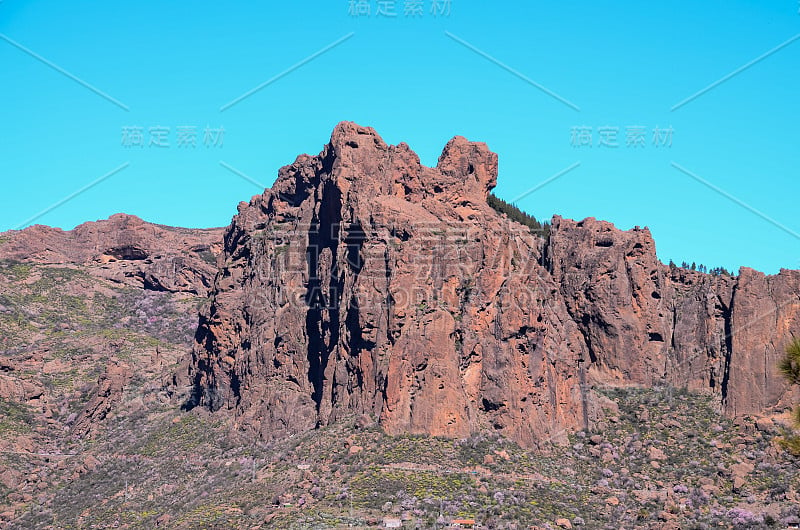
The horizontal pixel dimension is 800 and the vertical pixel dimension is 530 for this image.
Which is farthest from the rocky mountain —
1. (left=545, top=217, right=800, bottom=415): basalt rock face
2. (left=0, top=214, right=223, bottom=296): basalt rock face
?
(left=0, top=214, right=223, bottom=296): basalt rock face

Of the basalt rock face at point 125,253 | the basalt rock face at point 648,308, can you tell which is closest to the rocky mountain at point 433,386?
the basalt rock face at point 648,308

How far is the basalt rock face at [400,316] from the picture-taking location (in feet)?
298

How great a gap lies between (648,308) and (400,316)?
1071 inches

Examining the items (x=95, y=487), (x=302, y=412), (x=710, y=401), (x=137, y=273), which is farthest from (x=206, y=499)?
(x=137, y=273)

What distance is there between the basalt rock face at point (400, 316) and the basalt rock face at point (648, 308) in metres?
4.13

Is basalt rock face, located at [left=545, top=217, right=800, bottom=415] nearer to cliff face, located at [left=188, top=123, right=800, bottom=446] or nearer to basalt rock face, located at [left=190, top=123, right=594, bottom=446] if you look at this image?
cliff face, located at [left=188, top=123, right=800, bottom=446]

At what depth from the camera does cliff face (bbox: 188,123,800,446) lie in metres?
91.6

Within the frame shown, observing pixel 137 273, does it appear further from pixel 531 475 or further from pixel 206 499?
pixel 531 475

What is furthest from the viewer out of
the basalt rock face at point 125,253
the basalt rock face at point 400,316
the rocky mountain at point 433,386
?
the basalt rock face at point 125,253

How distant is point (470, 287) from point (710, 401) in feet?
85.5

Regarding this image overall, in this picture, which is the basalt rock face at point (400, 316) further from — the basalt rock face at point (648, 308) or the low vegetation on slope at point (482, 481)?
the basalt rock face at point (648, 308)

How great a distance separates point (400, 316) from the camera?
92.3 metres

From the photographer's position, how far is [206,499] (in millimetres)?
89938

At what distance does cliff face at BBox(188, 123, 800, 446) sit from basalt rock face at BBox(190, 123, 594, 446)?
0.54 ft
